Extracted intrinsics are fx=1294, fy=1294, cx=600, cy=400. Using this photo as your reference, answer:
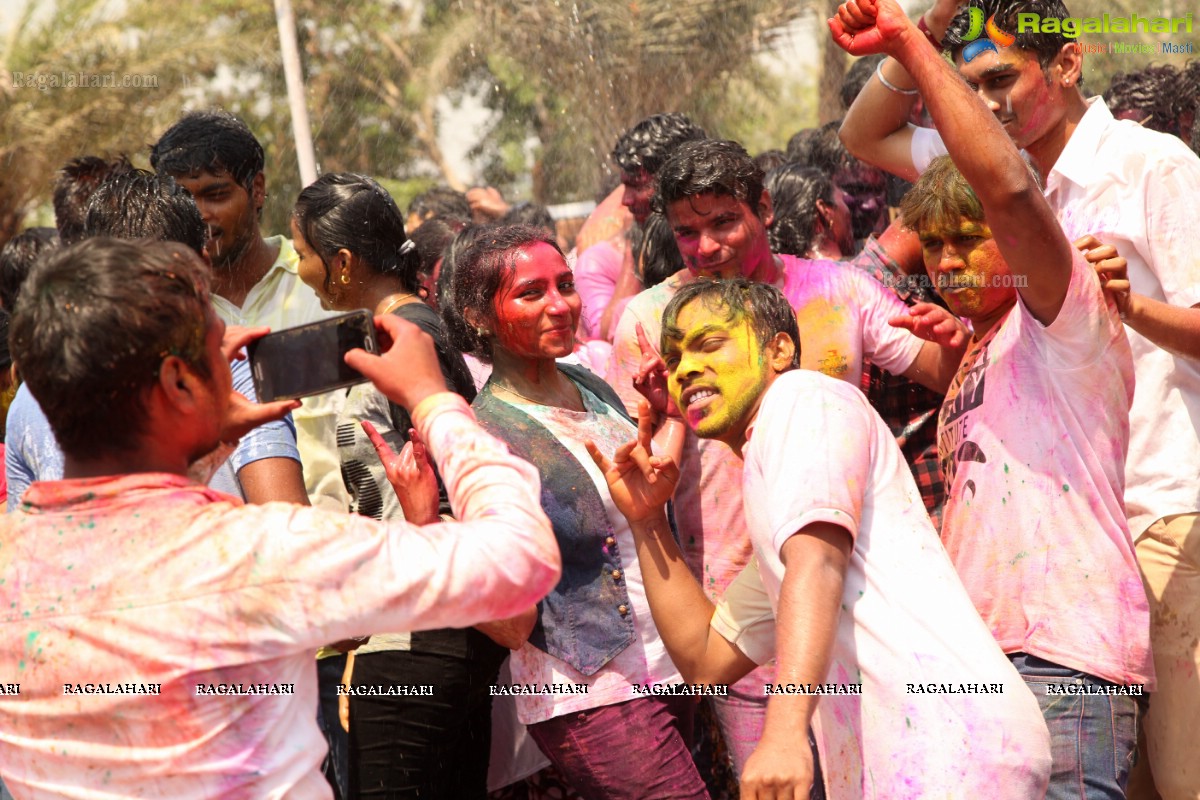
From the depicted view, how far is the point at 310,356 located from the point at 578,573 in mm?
1414

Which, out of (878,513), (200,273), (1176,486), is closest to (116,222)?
(200,273)

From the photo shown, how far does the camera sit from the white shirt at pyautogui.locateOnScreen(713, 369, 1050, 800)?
8.21ft

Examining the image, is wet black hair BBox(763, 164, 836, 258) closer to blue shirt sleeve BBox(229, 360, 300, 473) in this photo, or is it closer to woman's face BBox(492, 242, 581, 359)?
woman's face BBox(492, 242, 581, 359)

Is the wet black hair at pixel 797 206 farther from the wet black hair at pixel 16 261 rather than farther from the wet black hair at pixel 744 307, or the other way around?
the wet black hair at pixel 16 261

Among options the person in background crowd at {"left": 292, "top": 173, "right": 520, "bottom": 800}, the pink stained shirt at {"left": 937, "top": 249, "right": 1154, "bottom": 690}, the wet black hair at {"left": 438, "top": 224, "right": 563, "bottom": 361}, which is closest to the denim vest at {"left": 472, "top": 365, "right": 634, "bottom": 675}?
the person in background crowd at {"left": 292, "top": 173, "right": 520, "bottom": 800}

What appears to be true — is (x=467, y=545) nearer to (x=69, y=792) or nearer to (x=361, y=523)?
(x=361, y=523)

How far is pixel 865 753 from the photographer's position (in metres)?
2.58

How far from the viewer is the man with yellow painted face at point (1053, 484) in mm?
2719

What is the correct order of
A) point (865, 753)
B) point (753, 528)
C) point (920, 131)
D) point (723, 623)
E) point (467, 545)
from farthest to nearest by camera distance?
point (920, 131) < point (723, 623) < point (753, 528) < point (865, 753) < point (467, 545)

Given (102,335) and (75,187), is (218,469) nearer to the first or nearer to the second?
(102,335)

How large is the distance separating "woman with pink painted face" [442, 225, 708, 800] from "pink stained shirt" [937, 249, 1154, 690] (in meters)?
0.91

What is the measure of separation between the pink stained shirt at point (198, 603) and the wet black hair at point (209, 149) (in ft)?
7.54

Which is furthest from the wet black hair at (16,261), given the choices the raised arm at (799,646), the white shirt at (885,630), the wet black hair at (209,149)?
the raised arm at (799,646)

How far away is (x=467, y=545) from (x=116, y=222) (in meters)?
1.88
